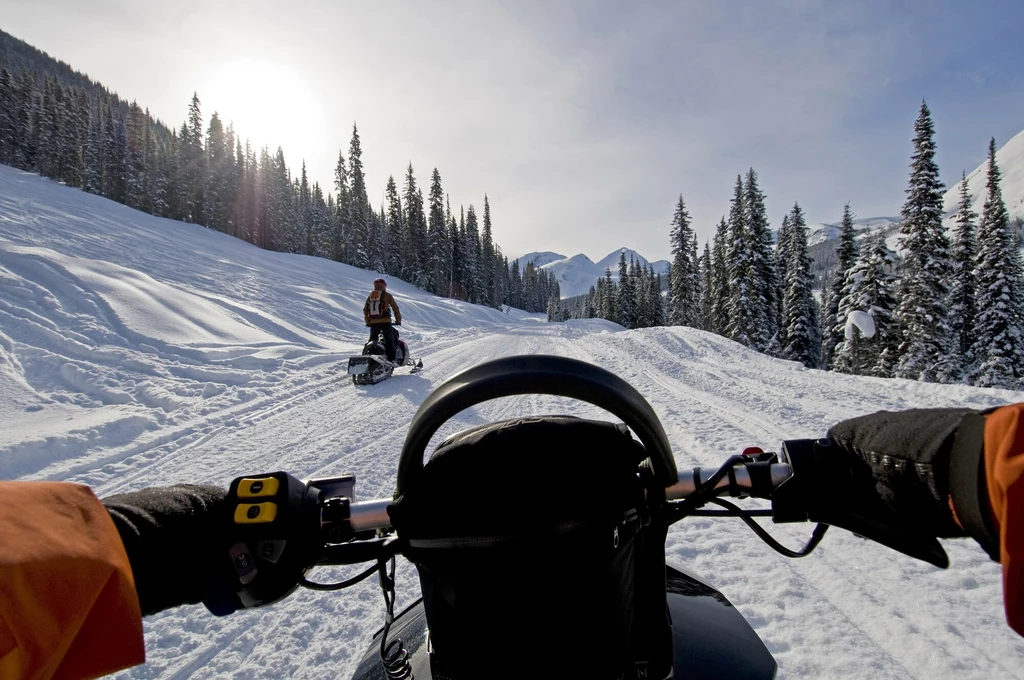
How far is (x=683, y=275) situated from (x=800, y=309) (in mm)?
13045

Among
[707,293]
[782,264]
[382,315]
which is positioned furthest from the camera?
[707,293]

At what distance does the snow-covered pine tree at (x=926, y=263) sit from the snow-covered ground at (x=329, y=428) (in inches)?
638

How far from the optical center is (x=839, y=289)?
35156 mm

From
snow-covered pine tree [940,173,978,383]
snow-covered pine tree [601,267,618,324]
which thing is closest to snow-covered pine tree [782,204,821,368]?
snow-covered pine tree [940,173,978,383]

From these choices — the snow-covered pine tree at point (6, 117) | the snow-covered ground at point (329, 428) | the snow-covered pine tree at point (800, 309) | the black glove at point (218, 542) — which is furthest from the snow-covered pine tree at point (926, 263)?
the snow-covered pine tree at point (6, 117)

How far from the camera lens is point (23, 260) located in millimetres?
12070

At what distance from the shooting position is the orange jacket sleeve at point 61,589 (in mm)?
570

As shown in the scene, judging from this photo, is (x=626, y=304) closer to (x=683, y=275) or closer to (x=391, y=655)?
(x=683, y=275)

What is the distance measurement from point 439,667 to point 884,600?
10.4ft

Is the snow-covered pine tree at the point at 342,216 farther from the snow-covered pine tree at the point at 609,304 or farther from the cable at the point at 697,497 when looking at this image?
the cable at the point at 697,497

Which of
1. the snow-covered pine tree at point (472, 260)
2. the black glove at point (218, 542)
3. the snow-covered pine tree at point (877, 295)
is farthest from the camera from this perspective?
the snow-covered pine tree at point (472, 260)

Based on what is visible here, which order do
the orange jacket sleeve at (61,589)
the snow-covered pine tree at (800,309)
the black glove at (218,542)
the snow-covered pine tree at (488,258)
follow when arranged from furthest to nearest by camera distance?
the snow-covered pine tree at (488,258) < the snow-covered pine tree at (800,309) < the black glove at (218,542) < the orange jacket sleeve at (61,589)

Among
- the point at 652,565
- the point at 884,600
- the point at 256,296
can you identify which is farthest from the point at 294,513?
the point at 256,296

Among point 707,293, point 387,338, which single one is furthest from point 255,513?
point 707,293
